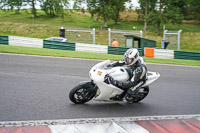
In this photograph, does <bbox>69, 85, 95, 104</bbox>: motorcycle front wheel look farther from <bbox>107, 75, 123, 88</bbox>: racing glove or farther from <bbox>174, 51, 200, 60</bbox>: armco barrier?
<bbox>174, 51, 200, 60</bbox>: armco barrier

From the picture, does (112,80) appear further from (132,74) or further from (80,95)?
(80,95)

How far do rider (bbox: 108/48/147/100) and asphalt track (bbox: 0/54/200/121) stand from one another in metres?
0.47

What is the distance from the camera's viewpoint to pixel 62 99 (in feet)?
22.3

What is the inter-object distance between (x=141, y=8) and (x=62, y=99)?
63184mm

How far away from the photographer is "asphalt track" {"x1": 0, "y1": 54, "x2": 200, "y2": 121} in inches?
223

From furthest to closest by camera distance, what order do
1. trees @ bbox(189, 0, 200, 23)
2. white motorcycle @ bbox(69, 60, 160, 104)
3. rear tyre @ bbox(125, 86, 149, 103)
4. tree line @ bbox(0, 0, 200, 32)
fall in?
trees @ bbox(189, 0, 200, 23) < tree line @ bbox(0, 0, 200, 32) < rear tyre @ bbox(125, 86, 149, 103) < white motorcycle @ bbox(69, 60, 160, 104)

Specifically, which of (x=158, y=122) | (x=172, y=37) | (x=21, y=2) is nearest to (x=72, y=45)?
(x=172, y=37)

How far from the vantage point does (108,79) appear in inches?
237

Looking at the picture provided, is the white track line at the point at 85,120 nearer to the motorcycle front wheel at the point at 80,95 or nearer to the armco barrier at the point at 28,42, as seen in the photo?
the motorcycle front wheel at the point at 80,95

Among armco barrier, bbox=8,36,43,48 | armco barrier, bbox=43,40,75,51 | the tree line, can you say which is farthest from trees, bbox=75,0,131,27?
armco barrier, bbox=8,36,43,48

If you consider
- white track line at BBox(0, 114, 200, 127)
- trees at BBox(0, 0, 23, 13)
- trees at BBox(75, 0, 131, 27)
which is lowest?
white track line at BBox(0, 114, 200, 127)

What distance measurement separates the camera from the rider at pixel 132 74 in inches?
243

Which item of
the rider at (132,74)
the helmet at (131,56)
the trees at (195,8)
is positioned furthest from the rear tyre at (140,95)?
the trees at (195,8)

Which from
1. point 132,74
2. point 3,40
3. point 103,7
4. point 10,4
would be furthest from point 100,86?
point 10,4
